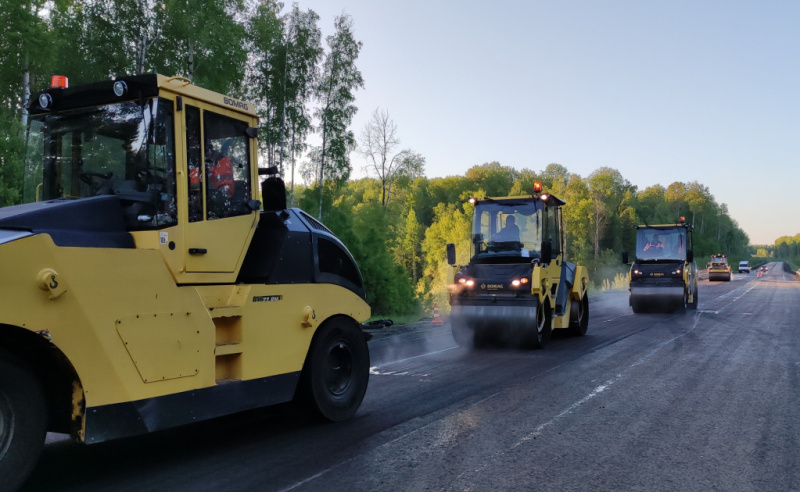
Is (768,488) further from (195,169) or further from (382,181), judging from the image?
(382,181)

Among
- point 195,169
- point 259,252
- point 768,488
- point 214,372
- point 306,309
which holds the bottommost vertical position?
point 768,488

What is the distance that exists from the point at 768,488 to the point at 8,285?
16.6 ft

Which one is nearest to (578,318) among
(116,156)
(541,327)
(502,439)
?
(541,327)

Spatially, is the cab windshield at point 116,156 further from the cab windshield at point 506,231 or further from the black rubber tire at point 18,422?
the cab windshield at point 506,231

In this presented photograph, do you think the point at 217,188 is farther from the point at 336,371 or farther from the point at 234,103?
the point at 336,371

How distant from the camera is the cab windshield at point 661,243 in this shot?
2017 centimetres

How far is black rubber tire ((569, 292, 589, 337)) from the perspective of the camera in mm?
13148

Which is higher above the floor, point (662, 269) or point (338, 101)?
point (338, 101)

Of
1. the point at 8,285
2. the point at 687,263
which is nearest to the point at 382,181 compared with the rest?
the point at 687,263

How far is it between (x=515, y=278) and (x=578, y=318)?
3.04m

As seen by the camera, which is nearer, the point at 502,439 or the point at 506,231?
the point at 502,439

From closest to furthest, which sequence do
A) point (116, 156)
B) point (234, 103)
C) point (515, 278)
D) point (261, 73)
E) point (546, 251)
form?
point (116, 156)
point (234, 103)
point (515, 278)
point (546, 251)
point (261, 73)

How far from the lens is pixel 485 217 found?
40.9ft

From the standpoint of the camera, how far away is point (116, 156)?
15.8ft
